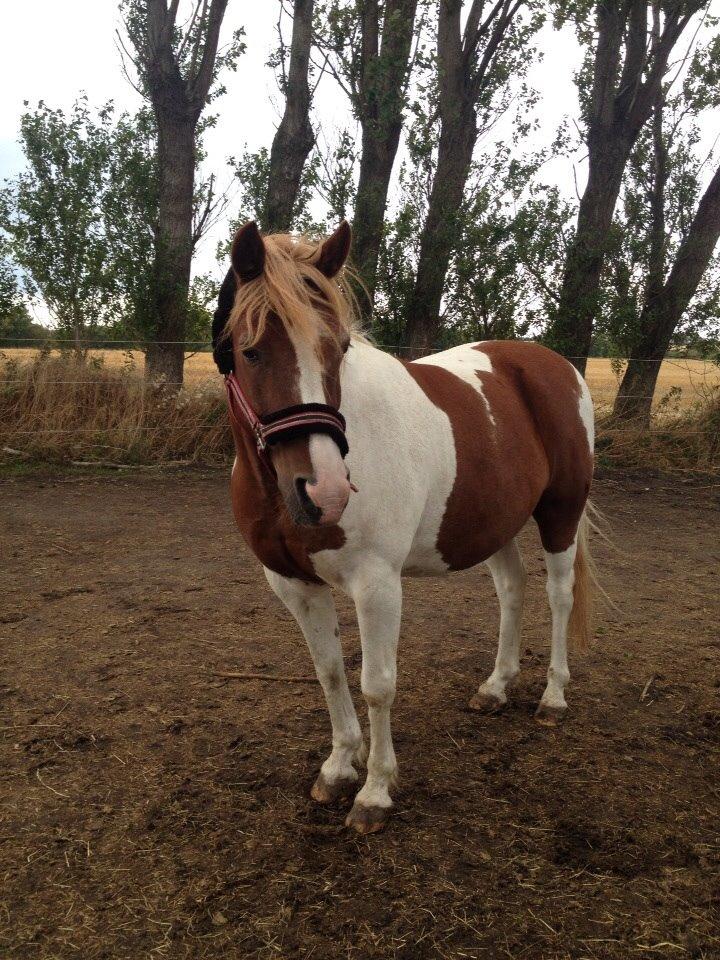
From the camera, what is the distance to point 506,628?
3494mm

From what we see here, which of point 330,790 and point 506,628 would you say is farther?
point 506,628

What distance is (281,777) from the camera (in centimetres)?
279

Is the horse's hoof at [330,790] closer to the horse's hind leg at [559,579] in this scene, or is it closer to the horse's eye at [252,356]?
the horse's hind leg at [559,579]

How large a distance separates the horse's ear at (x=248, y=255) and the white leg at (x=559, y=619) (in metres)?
2.04

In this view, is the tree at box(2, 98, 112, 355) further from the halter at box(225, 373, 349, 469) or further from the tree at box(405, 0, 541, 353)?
the halter at box(225, 373, 349, 469)

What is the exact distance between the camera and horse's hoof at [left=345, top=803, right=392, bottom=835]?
246cm

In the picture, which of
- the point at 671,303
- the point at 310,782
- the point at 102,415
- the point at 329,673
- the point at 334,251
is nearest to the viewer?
the point at 334,251

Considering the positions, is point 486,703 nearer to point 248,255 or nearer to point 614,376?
point 248,255

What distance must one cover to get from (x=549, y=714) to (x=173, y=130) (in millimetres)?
9344

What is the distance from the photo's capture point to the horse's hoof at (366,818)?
8.07 ft

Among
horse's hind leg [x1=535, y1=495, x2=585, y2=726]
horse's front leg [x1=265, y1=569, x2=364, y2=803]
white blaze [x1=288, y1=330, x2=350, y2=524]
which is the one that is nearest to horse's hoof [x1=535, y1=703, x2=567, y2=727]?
horse's hind leg [x1=535, y1=495, x2=585, y2=726]

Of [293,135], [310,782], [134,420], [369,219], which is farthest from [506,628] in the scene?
[293,135]

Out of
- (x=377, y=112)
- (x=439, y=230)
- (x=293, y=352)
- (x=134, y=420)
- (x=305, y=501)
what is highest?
(x=377, y=112)

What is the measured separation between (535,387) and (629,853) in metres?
1.88
